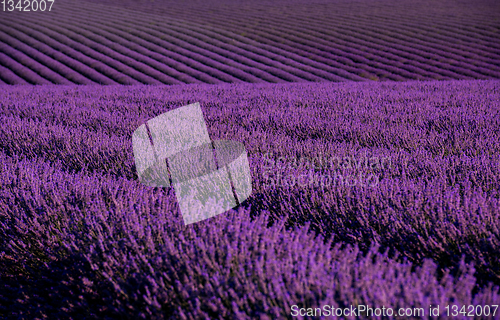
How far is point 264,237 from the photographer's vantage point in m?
1.16

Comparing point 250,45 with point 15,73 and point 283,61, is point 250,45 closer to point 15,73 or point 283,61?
point 283,61

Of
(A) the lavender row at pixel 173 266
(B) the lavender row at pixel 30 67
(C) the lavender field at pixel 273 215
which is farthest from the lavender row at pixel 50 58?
(A) the lavender row at pixel 173 266

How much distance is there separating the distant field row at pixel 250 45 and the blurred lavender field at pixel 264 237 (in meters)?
8.07

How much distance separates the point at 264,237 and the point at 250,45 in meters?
12.8

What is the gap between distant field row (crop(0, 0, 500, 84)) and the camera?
10.4 m

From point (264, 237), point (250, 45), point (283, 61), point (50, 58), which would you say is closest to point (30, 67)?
point (50, 58)

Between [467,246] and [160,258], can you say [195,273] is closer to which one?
[160,258]

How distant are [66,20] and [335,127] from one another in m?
A: 17.3

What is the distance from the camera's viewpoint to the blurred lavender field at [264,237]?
3.14 ft

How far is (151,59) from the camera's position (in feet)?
38.0

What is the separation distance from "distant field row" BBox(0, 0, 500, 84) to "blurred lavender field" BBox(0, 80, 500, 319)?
318 inches

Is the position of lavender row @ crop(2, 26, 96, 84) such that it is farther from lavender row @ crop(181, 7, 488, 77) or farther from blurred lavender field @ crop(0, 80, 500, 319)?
blurred lavender field @ crop(0, 80, 500, 319)

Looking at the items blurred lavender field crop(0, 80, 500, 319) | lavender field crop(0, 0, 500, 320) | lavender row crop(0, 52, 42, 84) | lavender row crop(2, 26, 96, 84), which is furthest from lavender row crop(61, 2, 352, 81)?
blurred lavender field crop(0, 80, 500, 319)

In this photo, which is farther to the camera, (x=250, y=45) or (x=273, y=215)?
(x=250, y=45)
